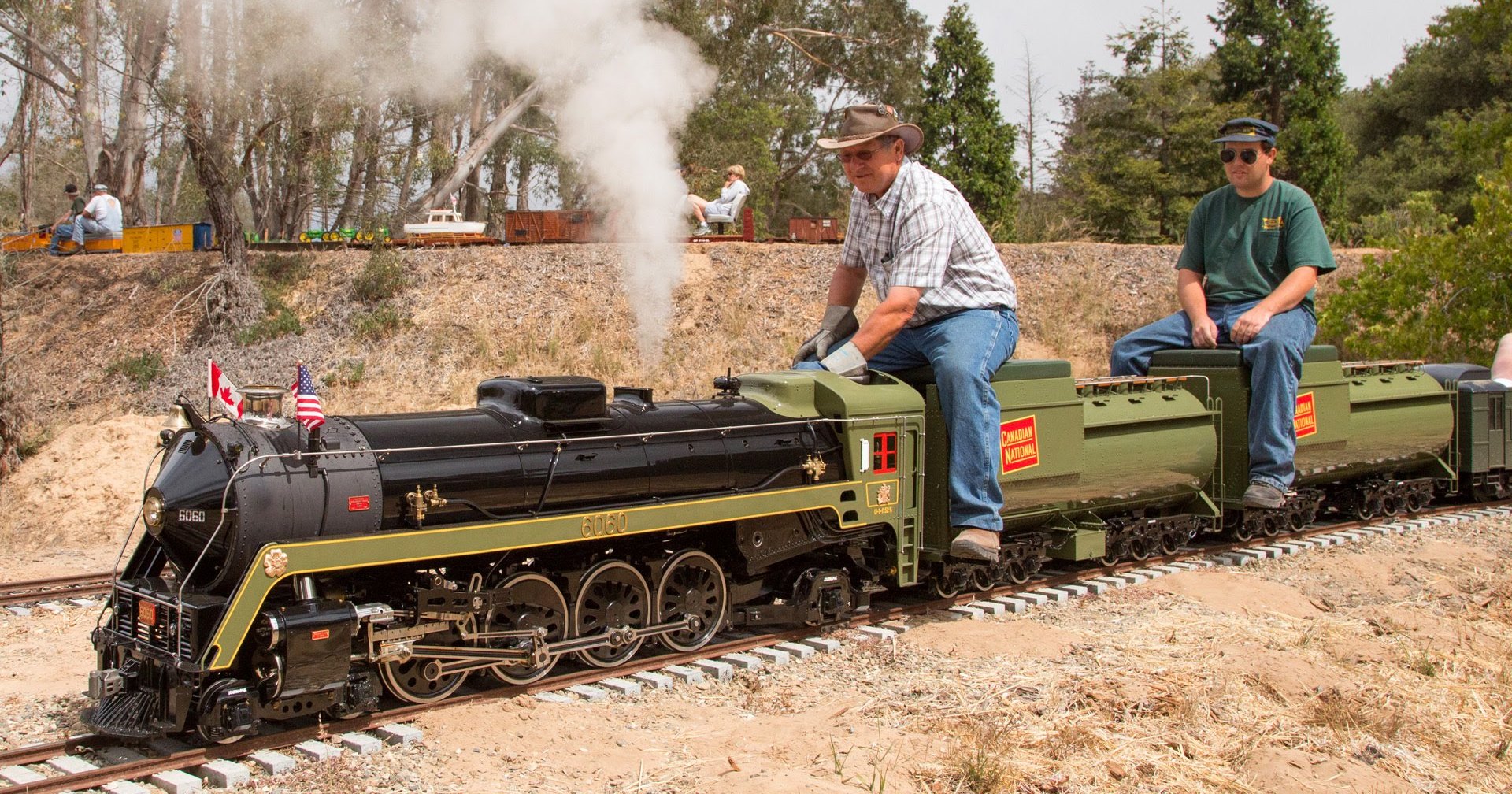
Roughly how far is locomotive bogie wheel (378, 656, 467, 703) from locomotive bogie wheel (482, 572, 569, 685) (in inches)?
10.3

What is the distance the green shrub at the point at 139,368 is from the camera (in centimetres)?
2067

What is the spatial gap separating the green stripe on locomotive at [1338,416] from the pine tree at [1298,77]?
789 inches

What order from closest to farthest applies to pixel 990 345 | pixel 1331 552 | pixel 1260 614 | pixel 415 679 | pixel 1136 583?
pixel 415 679, pixel 990 345, pixel 1260 614, pixel 1136 583, pixel 1331 552

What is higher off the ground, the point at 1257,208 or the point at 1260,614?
the point at 1257,208

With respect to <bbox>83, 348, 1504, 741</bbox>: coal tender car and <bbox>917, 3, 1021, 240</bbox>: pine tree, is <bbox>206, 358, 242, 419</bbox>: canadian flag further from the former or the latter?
<bbox>917, 3, 1021, 240</bbox>: pine tree

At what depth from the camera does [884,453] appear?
8117mm

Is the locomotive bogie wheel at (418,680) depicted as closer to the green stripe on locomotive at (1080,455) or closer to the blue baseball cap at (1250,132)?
the green stripe on locomotive at (1080,455)

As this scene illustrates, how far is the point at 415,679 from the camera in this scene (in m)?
6.51

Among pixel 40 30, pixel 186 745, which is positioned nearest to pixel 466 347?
pixel 40 30

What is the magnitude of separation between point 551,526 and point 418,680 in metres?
1.04

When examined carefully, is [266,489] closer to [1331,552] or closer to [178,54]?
[1331,552]

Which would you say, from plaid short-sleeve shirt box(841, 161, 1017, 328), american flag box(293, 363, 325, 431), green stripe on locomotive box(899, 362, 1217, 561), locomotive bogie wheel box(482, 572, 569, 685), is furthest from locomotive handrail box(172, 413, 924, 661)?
green stripe on locomotive box(899, 362, 1217, 561)

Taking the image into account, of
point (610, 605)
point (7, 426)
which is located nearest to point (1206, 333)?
point (610, 605)

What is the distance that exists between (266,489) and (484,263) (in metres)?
17.6
